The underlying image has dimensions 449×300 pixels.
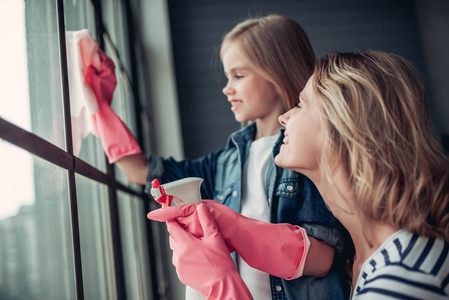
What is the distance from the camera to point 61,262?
26.8 inches

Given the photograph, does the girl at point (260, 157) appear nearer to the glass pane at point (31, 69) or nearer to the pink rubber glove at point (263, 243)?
the pink rubber glove at point (263, 243)

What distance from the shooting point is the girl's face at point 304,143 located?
0.89 metres

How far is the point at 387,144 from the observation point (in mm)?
797

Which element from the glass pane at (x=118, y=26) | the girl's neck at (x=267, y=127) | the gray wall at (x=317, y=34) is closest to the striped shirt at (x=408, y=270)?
the girl's neck at (x=267, y=127)

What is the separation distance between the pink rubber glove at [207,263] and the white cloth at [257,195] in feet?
0.83

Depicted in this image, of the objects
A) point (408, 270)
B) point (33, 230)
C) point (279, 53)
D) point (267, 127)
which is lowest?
point (408, 270)

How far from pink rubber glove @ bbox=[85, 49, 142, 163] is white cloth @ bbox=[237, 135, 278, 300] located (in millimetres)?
326

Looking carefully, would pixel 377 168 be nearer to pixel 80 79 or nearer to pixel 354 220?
pixel 354 220

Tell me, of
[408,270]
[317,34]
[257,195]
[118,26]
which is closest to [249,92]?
[257,195]

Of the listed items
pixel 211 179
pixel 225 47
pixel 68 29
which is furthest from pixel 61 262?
pixel 225 47

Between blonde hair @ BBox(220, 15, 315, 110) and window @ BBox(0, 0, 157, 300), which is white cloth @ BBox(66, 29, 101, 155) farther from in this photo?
blonde hair @ BBox(220, 15, 315, 110)

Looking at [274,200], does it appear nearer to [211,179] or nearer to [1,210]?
[211,179]

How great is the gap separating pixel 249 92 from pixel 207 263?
589mm

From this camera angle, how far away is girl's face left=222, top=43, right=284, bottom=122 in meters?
1.17
